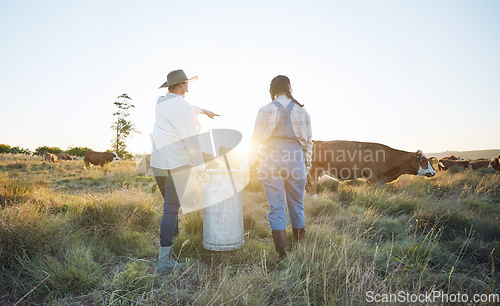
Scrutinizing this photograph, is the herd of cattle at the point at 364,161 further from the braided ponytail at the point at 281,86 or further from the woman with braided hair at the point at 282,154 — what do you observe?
the braided ponytail at the point at 281,86

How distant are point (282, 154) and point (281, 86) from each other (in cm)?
92

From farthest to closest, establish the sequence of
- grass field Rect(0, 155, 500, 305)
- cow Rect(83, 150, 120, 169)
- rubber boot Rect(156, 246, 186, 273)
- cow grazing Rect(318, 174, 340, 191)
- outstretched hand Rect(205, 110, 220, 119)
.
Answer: cow Rect(83, 150, 120, 169) → cow grazing Rect(318, 174, 340, 191) → outstretched hand Rect(205, 110, 220, 119) → rubber boot Rect(156, 246, 186, 273) → grass field Rect(0, 155, 500, 305)

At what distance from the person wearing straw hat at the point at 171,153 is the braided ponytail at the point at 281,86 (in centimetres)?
116

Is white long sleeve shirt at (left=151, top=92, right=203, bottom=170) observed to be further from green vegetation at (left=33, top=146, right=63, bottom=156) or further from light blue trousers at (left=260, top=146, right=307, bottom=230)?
green vegetation at (left=33, top=146, right=63, bottom=156)

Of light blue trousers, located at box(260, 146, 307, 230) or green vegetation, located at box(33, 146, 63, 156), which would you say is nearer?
light blue trousers, located at box(260, 146, 307, 230)

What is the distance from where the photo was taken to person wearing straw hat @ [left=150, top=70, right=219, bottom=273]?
320 cm

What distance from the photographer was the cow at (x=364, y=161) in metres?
9.24

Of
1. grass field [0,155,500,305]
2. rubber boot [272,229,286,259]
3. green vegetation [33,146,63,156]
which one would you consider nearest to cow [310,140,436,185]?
grass field [0,155,500,305]

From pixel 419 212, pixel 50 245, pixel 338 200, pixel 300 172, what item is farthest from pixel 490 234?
pixel 50 245

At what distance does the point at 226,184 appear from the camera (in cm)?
364

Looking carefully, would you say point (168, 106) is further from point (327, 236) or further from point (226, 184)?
point (327, 236)

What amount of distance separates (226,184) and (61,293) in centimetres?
210

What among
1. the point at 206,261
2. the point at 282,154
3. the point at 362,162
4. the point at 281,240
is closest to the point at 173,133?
the point at 282,154

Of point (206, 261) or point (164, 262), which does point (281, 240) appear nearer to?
point (206, 261)
